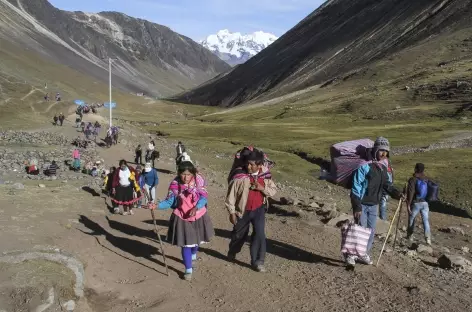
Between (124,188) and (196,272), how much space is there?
258 inches

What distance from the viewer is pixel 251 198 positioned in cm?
1034

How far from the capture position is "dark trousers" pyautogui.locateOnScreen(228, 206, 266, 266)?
1041cm

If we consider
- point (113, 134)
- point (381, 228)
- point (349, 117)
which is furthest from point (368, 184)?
point (349, 117)

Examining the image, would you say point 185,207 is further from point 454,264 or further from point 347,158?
point 454,264

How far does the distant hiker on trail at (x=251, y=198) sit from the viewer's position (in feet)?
33.3

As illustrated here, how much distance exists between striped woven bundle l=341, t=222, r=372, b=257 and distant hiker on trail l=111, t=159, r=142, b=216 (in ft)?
26.5

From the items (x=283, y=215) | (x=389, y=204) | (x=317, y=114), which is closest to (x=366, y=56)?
(x=317, y=114)

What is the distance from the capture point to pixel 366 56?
147500mm

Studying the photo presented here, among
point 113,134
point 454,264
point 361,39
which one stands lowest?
point 454,264

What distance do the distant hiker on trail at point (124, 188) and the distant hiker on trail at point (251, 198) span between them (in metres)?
6.94

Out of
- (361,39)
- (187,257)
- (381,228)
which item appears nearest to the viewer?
(187,257)

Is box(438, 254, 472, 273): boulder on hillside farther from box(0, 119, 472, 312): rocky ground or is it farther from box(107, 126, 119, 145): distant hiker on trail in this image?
box(107, 126, 119, 145): distant hiker on trail

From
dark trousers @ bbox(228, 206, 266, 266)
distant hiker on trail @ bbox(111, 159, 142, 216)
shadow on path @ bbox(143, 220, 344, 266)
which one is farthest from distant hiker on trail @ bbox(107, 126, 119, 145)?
dark trousers @ bbox(228, 206, 266, 266)

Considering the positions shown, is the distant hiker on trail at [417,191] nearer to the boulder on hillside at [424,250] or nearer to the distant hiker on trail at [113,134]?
the boulder on hillside at [424,250]
